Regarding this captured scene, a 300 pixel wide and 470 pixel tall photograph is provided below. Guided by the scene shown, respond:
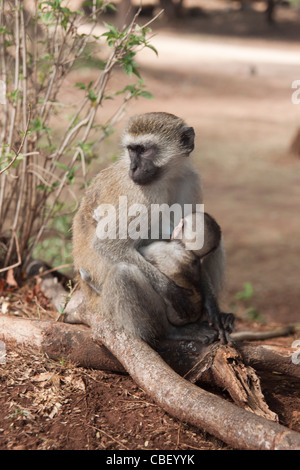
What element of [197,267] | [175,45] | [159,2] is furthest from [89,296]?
[159,2]

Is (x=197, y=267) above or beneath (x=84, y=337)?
above

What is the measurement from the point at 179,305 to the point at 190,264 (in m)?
0.28

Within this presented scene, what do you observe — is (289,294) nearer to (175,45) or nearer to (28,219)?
(28,219)

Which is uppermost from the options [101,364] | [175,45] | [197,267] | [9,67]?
[175,45]

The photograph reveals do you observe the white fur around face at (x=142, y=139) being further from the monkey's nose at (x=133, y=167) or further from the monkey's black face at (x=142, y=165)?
the monkey's nose at (x=133, y=167)

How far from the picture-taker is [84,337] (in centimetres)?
367

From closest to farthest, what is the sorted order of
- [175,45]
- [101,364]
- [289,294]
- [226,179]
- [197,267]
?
[101,364]
[197,267]
[289,294]
[226,179]
[175,45]

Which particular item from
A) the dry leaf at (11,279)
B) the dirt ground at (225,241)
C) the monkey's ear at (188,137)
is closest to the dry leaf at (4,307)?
the dirt ground at (225,241)

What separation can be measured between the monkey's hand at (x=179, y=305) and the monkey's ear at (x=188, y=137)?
0.95 m

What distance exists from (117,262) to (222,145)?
10.7 meters

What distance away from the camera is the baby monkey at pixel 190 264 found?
151 inches

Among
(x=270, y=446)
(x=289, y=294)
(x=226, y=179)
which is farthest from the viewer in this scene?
(x=226, y=179)

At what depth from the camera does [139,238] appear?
386 centimetres

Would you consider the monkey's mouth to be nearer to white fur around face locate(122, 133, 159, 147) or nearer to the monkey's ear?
white fur around face locate(122, 133, 159, 147)
